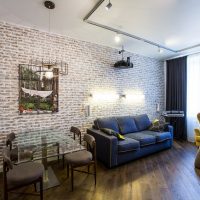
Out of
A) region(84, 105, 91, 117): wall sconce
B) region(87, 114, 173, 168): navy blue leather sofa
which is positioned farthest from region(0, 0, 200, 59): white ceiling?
region(87, 114, 173, 168): navy blue leather sofa

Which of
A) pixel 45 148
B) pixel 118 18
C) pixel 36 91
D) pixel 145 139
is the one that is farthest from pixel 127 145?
pixel 118 18

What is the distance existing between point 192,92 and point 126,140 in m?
3.09

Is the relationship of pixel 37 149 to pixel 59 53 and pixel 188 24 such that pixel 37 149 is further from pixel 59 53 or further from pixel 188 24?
pixel 188 24

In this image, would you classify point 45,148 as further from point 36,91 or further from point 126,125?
point 126,125

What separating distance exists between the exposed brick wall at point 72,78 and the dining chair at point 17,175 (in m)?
1.26

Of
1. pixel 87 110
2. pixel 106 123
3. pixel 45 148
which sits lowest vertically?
pixel 45 148

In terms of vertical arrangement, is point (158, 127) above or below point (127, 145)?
above

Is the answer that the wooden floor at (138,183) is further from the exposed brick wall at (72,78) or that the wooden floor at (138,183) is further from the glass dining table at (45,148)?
the exposed brick wall at (72,78)

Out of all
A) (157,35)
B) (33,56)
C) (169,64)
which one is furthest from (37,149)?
(169,64)

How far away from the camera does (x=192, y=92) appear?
507 centimetres

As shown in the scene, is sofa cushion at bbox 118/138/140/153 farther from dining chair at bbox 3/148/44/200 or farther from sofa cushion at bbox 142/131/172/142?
dining chair at bbox 3/148/44/200

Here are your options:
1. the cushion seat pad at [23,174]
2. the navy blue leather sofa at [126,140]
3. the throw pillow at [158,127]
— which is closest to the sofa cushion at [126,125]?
the navy blue leather sofa at [126,140]

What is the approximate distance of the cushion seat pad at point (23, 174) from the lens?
189cm

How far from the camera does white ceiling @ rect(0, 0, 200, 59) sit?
2.46 m
